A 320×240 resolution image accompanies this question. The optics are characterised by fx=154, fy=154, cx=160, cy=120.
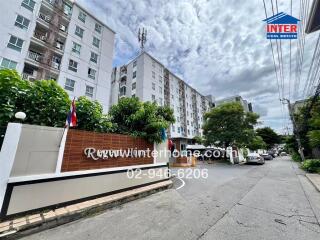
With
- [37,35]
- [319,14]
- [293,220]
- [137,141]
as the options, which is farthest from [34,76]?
[319,14]

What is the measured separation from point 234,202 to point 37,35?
22.3m

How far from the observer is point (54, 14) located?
57.1ft

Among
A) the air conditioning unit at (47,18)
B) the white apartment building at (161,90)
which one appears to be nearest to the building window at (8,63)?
the air conditioning unit at (47,18)

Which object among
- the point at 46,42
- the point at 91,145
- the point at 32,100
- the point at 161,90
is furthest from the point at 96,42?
the point at 91,145

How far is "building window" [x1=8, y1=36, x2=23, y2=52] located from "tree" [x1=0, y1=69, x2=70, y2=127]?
45.0 ft

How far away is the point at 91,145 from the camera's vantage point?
17.4 feet

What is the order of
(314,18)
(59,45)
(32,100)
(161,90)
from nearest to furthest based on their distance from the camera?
(32,100)
(314,18)
(59,45)
(161,90)

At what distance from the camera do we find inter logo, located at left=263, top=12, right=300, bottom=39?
6.50 meters

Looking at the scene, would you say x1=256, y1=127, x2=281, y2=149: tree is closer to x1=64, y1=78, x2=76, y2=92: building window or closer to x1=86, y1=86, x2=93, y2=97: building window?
x1=86, y1=86, x2=93, y2=97: building window

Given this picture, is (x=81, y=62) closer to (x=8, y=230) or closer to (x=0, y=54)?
(x=0, y=54)

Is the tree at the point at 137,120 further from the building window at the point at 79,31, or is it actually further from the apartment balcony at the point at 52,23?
the building window at the point at 79,31

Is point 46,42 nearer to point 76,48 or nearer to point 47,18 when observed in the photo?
point 76,48

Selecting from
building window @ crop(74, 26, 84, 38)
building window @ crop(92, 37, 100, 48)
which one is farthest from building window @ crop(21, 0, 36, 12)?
building window @ crop(92, 37, 100, 48)

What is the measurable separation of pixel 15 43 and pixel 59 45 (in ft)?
13.6
